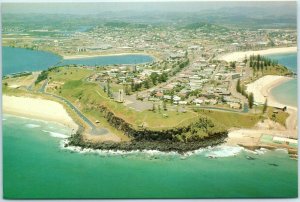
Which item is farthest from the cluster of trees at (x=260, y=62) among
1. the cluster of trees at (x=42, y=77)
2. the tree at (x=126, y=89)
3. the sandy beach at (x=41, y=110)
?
the cluster of trees at (x=42, y=77)

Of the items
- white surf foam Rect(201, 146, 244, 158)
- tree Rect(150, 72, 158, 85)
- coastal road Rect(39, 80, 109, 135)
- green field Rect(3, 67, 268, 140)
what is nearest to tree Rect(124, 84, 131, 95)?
green field Rect(3, 67, 268, 140)

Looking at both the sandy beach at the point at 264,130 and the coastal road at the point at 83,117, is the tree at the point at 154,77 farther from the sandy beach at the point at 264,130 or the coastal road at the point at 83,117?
the sandy beach at the point at 264,130

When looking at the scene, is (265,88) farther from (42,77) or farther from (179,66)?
(42,77)

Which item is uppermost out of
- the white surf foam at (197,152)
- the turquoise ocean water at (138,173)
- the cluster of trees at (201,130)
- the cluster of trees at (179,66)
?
the cluster of trees at (179,66)

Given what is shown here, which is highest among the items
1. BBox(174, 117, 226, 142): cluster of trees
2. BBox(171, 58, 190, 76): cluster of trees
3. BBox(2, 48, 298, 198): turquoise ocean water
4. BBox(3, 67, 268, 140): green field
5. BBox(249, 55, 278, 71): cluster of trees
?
BBox(249, 55, 278, 71): cluster of trees

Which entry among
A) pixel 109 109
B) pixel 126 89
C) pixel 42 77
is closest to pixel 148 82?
pixel 126 89

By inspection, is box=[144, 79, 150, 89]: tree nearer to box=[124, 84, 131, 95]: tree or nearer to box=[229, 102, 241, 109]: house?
box=[124, 84, 131, 95]: tree
